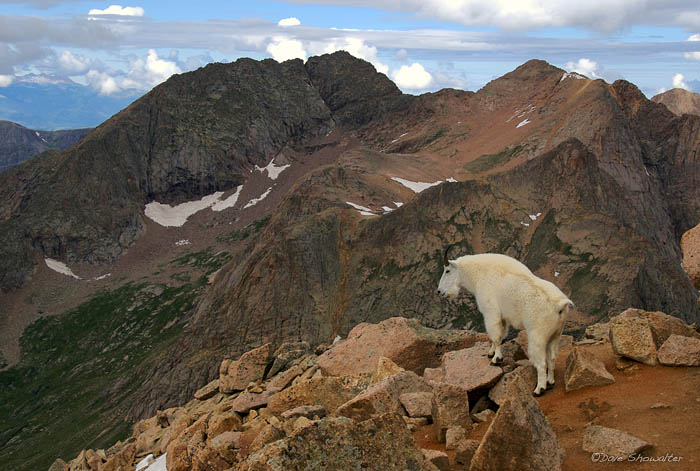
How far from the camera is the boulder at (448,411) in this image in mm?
10805

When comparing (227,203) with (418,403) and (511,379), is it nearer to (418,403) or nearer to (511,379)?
(418,403)

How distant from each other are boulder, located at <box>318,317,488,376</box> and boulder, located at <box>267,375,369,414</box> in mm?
2082

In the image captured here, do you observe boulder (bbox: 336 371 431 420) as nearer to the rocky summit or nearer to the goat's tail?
the rocky summit

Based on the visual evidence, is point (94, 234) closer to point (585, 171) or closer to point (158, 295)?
point (158, 295)

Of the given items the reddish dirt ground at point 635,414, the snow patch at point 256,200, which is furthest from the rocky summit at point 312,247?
the snow patch at point 256,200

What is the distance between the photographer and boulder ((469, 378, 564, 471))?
332 inches

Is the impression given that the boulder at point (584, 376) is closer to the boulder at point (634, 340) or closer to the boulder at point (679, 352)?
the boulder at point (634, 340)

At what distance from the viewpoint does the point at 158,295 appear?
127 meters

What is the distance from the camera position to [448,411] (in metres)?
10.9

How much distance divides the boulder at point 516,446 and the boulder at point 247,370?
12341 mm

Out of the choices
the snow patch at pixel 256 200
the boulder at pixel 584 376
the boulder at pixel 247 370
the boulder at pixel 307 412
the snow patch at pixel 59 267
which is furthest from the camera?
the snow patch at pixel 256 200

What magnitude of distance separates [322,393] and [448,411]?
390 centimetres

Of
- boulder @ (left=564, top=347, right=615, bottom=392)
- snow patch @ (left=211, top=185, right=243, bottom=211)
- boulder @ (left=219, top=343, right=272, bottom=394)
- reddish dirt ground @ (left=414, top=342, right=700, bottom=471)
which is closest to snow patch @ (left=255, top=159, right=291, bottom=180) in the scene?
snow patch @ (left=211, top=185, right=243, bottom=211)

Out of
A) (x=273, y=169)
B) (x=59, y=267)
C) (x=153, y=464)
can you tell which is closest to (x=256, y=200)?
(x=273, y=169)
